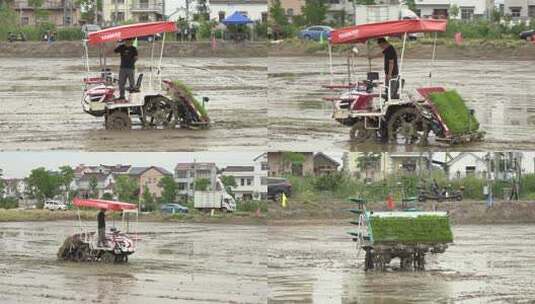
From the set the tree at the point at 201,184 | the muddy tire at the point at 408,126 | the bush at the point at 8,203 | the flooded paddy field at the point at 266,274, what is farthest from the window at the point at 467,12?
the muddy tire at the point at 408,126

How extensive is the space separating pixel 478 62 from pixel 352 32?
22.9m

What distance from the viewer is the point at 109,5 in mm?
76875

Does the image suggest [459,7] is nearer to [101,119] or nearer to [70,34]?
[70,34]

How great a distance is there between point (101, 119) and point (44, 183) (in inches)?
925

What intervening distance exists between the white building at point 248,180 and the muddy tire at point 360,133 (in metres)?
19.3

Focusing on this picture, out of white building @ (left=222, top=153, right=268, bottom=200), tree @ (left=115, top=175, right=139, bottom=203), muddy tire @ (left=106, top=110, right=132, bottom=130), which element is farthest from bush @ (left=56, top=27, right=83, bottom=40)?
muddy tire @ (left=106, top=110, right=132, bottom=130)

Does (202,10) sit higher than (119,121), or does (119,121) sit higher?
(202,10)

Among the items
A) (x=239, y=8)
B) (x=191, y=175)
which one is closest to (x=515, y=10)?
(x=239, y=8)

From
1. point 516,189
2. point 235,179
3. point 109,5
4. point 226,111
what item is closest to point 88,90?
point 226,111

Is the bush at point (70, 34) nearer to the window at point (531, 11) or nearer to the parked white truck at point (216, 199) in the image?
the parked white truck at point (216, 199)

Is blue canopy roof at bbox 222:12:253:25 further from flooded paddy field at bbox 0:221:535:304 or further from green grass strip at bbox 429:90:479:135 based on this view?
green grass strip at bbox 429:90:479:135

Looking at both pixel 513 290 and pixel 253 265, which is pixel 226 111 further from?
pixel 513 290

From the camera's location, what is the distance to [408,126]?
22.0 metres

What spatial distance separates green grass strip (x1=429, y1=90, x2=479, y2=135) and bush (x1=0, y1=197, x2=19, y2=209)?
2711 cm
